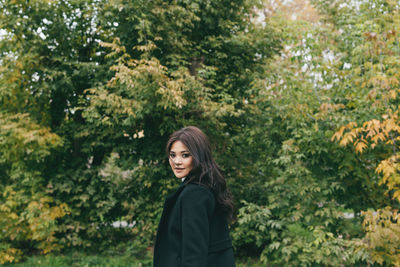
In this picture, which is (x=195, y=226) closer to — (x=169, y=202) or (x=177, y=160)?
(x=169, y=202)

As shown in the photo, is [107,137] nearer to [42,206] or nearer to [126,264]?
[42,206]

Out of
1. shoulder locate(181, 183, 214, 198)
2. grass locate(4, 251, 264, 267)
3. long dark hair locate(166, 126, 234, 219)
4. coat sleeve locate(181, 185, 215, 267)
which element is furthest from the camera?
grass locate(4, 251, 264, 267)

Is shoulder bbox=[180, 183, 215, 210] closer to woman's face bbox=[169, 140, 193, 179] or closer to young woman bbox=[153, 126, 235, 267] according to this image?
young woman bbox=[153, 126, 235, 267]

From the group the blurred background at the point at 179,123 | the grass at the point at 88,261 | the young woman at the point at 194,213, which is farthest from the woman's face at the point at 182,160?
the grass at the point at 88,261

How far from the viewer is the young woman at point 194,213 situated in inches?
72.8

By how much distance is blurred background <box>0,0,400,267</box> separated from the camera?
17.6ft

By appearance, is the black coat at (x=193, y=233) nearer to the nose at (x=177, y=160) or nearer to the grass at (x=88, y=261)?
the nose at (x=177, y=160)

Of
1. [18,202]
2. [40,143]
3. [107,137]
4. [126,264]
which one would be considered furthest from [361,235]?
[18,202]

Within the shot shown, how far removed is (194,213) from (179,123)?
4.79m

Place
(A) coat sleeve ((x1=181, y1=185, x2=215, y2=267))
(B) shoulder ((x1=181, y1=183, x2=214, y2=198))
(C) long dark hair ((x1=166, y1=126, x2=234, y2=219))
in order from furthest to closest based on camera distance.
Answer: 1. (C) long dark hair ((x1=166, y1=126, x2=234, y2=219))
2. (B) shoulder ((x1=181, y1=183, x2=214, y2=198))
3. (A) coat sleeve ((x1=181, y1=185, x2=215, y2=267))

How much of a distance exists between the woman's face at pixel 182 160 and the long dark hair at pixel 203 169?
26 mm

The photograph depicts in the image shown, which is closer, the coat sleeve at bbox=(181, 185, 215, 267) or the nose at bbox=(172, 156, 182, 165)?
the coat sleeve at bbox=(181, 185, 215, 267)

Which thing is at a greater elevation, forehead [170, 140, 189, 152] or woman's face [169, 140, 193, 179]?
forehead [170, 140, 189, 152]

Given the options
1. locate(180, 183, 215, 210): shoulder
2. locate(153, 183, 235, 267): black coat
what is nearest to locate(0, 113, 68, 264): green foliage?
locate(153, 183, 235, 267): black coat
